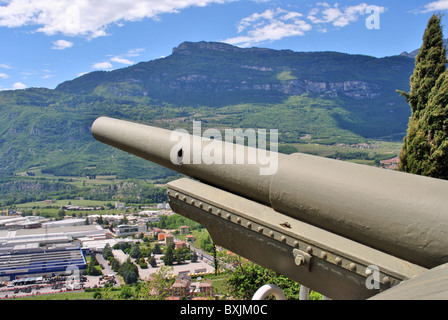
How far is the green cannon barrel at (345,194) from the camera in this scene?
1790 mm

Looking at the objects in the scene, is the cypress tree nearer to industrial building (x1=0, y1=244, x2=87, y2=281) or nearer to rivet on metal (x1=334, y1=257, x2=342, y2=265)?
rivet on metal (x1=334, y1=257, x2=342, y2=265)

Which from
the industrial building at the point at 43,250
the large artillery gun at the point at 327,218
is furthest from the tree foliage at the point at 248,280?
the industrial building at the point at 43,250

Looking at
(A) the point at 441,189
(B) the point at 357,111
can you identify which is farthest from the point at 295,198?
(B) the point at 357,111

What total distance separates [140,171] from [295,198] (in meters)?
123

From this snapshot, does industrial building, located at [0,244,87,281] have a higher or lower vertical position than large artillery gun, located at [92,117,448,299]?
lower

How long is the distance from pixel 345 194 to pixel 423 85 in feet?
24.7

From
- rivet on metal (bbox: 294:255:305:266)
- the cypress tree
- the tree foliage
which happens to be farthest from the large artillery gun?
the tree foliage

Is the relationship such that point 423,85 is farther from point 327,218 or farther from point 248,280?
point 327,218

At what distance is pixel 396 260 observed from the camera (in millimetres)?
1889

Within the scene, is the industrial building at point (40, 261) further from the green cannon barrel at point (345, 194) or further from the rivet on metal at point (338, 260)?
the rivet on metal at point (338, 260)

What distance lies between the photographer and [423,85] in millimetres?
8266

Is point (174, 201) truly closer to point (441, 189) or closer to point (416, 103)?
point (441, 189)

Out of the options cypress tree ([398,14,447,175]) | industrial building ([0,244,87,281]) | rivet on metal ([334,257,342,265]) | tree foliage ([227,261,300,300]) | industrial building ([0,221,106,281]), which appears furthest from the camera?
industrial building ([0,221,106,281])

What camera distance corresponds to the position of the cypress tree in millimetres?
7738
